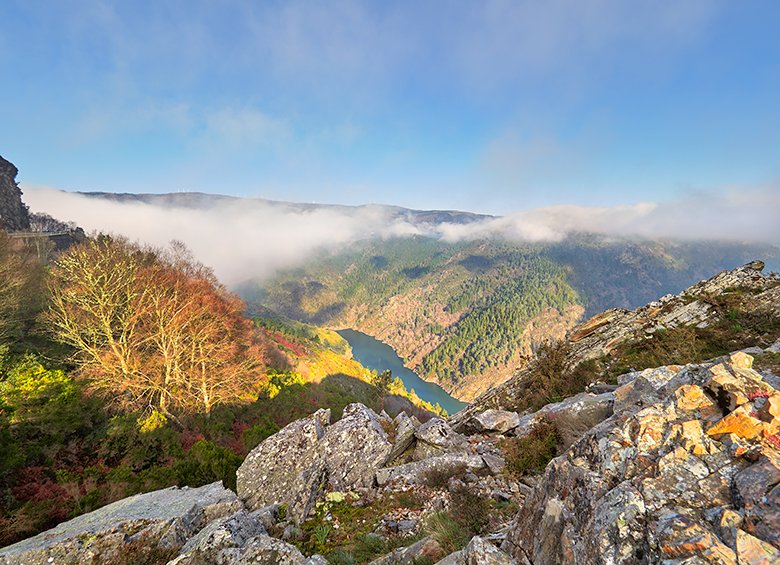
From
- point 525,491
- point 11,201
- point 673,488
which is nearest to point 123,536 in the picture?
point 525,491

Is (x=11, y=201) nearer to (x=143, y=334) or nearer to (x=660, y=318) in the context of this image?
(x=143, y=334)

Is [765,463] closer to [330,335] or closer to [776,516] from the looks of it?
[776,516]

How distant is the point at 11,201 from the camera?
78.2 metres

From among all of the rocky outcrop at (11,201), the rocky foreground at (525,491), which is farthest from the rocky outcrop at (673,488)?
the rocky outcrop at (11,201)

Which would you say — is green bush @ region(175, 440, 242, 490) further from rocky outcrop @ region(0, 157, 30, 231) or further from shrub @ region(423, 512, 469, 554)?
rocky outcrop @ region(0, 157, 30, 231)

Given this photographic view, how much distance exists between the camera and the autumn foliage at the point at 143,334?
2556cm

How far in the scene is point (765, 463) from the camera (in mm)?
3797

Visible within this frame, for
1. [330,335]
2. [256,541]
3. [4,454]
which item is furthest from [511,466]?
[330,335]

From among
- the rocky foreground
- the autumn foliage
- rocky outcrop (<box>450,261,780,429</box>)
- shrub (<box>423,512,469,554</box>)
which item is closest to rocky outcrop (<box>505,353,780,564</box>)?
the rocky foreground

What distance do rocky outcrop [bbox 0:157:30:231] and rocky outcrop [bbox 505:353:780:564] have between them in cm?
10899

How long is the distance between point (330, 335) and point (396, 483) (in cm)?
18189

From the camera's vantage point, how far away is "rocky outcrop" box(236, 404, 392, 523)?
1232cm

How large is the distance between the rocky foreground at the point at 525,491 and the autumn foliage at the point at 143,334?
58.2 feet

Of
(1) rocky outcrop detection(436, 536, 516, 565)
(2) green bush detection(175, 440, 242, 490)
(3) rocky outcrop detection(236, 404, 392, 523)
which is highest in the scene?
(1) rocky outcrop detection(436, 536, 516, 565)
